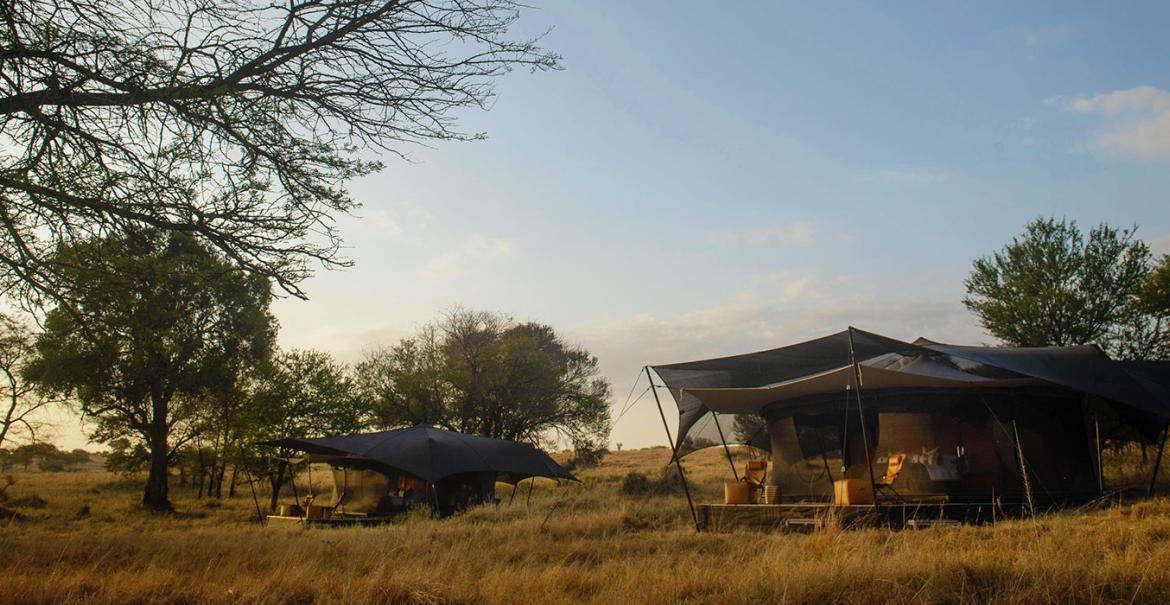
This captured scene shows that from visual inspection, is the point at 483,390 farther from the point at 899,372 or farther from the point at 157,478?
the point at 899,372

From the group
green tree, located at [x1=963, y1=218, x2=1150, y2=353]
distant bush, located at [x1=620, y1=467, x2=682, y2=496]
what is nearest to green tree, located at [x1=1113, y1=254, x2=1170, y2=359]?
green tree, located at [x1=963, y1=218, x2=1150, y2=353]

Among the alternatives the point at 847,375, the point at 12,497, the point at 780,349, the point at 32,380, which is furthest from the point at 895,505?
the point at 12,497

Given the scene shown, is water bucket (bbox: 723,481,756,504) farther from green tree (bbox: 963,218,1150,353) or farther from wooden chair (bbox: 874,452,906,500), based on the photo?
green tree (bbox: 963,218,1150,353)

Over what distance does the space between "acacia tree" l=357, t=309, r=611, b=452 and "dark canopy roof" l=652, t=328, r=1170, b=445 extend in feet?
57.7

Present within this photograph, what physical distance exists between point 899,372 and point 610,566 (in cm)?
630

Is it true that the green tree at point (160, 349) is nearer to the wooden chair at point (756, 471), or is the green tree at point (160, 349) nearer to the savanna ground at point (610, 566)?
the savanna ground at point (610, 566)

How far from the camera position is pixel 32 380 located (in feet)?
76.9

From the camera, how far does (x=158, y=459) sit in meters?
26.2

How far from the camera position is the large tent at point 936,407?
Result: 43.0 feet

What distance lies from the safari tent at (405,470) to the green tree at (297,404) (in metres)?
5.74

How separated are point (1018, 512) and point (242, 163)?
11.8 m

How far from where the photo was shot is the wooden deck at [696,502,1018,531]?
11.8 metres

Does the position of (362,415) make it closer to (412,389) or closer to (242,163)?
(412,389)

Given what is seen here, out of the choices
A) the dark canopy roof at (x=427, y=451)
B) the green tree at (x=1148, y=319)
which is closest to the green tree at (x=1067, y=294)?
the green tree at (x=1148, y=319)
